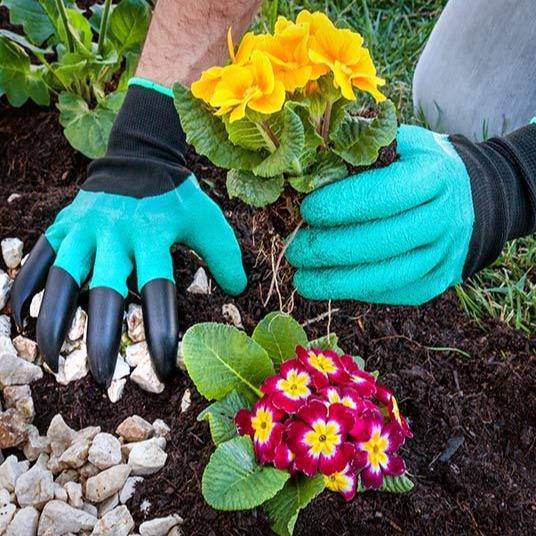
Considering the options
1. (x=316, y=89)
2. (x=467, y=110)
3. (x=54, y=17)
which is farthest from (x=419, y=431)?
(x=54, y=17)

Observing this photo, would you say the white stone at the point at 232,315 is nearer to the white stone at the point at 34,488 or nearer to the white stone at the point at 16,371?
the white stone at the point at 16,371

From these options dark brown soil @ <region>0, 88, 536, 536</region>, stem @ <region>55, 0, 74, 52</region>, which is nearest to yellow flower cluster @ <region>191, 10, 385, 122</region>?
dark brown soil @ <region>0, 88, 536, 536</region>

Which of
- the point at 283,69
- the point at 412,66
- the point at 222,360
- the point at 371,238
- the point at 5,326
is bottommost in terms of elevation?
the point at 5,326

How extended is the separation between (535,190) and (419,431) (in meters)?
0.56

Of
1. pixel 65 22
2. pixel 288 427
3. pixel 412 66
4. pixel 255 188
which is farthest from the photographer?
pixel 412 66

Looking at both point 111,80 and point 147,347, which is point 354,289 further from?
point 111,80

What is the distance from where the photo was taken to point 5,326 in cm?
191

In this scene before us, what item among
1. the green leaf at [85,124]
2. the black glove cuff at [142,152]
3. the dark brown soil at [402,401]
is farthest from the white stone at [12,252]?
the green leaf at [85,124]

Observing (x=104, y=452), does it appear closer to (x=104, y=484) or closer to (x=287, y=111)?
(x=104, y=484)

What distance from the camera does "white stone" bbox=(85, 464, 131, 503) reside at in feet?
5.27

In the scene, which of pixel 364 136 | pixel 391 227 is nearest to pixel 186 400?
pixel 391 227

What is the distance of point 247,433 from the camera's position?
4.92ft

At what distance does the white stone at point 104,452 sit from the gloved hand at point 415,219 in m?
0.49

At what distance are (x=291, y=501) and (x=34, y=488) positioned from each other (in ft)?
1.62
